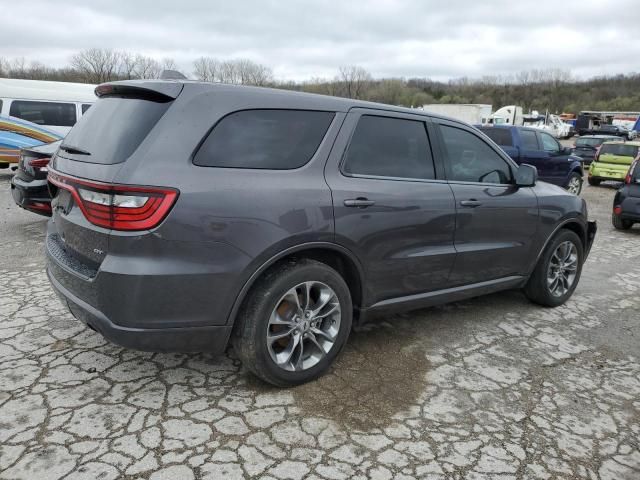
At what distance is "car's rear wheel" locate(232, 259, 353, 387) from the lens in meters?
2.67

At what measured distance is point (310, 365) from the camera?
2.96 metres

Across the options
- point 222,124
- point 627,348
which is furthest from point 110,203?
Result: point 627,348

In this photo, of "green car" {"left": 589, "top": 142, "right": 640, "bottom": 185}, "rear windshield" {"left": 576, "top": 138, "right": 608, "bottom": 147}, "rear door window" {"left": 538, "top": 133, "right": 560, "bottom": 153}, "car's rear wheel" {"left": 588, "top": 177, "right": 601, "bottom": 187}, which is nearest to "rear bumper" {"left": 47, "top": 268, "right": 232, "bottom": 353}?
"rear door window" {"left": 538, "top": 133, "right": 560, "bottom": 153}

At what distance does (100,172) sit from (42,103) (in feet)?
37.4

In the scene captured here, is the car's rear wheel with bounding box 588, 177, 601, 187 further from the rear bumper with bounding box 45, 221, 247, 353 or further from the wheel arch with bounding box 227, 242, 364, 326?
the rear bumper with bounding box 45, 221, 247, 353

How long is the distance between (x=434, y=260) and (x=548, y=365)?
42.8 inches

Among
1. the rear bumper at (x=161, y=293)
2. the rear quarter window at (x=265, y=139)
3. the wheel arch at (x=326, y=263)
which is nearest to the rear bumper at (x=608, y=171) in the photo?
the wheel arch at (x=326, y=263)

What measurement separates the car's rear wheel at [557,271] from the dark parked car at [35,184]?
537 cm

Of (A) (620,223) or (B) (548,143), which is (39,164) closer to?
(A) (620,223)

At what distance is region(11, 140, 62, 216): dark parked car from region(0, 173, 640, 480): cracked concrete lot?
2.03m

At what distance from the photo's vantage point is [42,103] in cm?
1188

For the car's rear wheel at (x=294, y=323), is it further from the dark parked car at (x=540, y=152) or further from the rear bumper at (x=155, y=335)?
the dark parked car at (x=540, y=152)

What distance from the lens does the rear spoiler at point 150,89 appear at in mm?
2537

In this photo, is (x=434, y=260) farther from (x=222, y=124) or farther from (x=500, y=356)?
(x=222, y=124)
